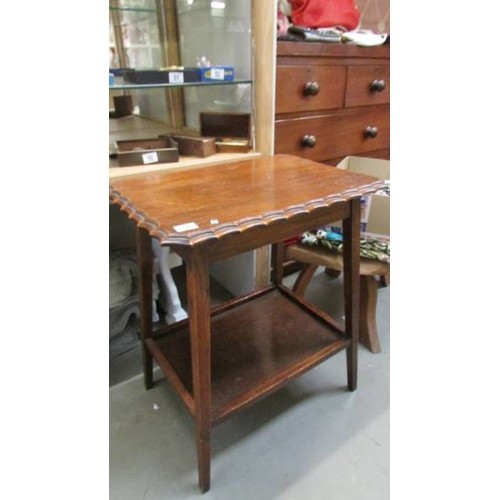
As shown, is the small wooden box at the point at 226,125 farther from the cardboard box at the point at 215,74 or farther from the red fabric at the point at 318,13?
the red fabric at the point at 318,13

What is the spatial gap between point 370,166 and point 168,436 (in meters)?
1.18

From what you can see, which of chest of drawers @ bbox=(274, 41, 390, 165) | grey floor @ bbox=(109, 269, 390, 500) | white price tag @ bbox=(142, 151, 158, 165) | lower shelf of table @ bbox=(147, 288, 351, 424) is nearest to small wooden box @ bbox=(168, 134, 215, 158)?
white price tag @ bbox=(142, 151, 158, 165)

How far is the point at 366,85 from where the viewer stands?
1.55 metres

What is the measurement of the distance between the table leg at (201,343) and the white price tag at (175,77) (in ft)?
2.21

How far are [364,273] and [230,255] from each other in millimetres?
603

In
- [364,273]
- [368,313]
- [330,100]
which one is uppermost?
[330,100]

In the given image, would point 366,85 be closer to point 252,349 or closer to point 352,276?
point 352,276

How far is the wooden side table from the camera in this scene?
0.72 metres

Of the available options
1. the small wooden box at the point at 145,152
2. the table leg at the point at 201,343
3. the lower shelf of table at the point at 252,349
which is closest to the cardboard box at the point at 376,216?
the lower shelf of table at the point at 252,349

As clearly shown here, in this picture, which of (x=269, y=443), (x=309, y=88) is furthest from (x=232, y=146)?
(x=269, y=443)

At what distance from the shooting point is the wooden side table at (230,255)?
28.2 inches

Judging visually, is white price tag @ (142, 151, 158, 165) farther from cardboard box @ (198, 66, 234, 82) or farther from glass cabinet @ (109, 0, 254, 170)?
cardboard box @ (198, 66, 234, 82)

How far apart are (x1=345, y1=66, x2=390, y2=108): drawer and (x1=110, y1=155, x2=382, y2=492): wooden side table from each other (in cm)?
61
